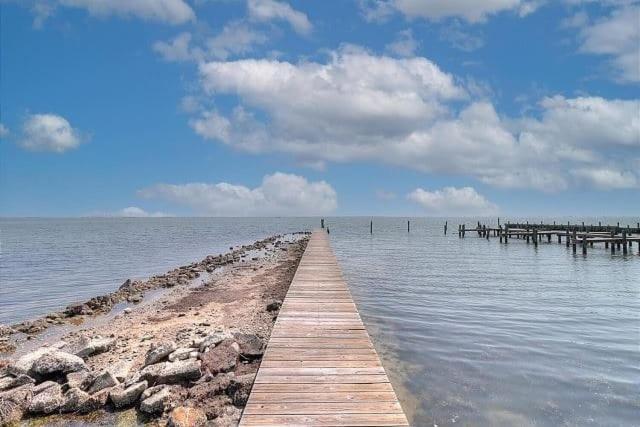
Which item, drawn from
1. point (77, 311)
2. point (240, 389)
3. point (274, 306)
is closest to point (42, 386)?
point (240, 389)

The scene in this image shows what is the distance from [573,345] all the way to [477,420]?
4919mm

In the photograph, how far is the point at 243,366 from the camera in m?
7.59

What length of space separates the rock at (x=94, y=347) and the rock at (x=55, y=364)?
1285mm

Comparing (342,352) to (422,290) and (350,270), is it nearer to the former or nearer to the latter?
(422,290)

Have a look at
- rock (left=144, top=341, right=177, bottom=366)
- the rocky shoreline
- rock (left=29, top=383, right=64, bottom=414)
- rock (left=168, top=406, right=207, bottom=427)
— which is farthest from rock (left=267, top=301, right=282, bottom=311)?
rock (left=168, top=406, right=207, bottom=427)

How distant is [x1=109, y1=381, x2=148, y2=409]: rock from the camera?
6.41 meters

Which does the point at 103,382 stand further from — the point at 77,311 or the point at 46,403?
the point at 77,311

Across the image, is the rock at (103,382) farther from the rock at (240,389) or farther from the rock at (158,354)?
the rock at (240,389)

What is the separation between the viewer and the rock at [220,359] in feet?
24.0

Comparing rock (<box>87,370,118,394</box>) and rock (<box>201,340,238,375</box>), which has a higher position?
rock (<box>201,340,238,375</box>)

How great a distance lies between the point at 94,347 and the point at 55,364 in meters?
1.71

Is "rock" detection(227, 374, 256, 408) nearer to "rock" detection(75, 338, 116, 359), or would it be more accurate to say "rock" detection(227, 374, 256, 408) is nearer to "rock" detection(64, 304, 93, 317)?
"rock" detection(75, 338, 116, 359)

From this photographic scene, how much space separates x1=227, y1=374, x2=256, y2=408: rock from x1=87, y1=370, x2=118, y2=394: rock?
80.2 inches

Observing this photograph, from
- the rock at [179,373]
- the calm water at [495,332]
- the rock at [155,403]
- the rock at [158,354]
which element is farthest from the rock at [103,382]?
the calm water at [495,332]
